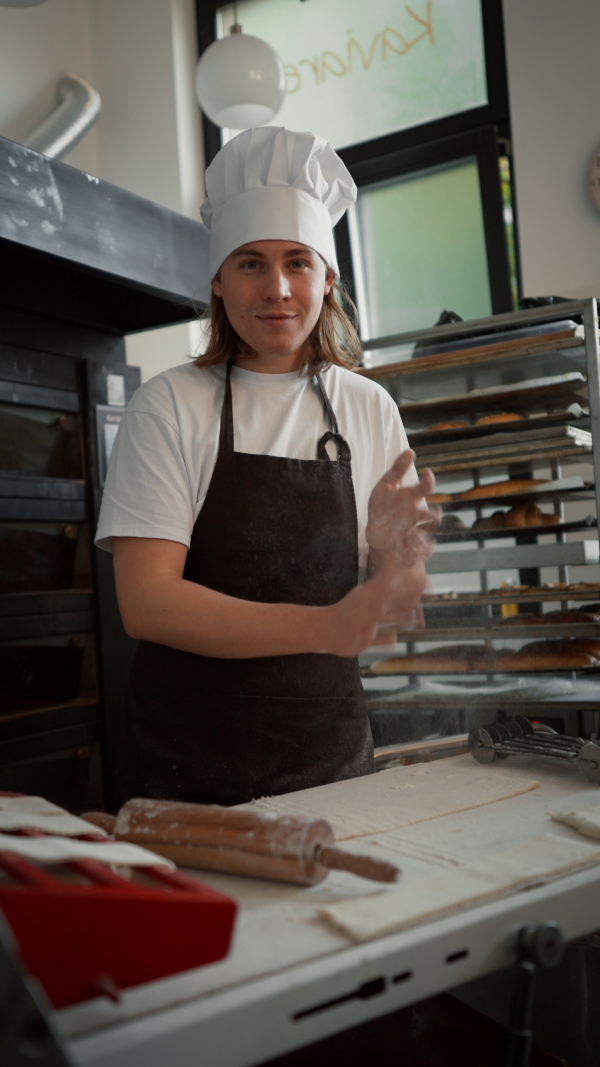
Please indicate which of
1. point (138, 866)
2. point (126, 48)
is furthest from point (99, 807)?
point (126, 48)

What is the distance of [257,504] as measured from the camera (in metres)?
1.20

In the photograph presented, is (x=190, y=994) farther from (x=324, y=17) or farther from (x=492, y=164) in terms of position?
(x=324, y=17)

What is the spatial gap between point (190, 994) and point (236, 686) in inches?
25.1

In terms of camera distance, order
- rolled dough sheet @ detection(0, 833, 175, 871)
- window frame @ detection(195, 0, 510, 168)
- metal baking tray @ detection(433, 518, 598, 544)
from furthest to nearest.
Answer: window frame @ detection(195, 0, 510, 168), metal baking tray @ detection(433, 518, 598, 544), rolled dough sheet @ detection(0, 833, 175, 871)

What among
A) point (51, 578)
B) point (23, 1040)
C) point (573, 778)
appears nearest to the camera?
point (23, 1040)

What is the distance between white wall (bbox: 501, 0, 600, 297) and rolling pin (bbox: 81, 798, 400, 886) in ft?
8.45

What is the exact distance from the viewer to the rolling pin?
780 millimetres

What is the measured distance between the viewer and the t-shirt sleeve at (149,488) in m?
1.19

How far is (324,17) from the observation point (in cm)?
379

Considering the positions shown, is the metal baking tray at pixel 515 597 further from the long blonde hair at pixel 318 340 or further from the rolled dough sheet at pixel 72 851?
the rolled dough sheet at pixel 72 851

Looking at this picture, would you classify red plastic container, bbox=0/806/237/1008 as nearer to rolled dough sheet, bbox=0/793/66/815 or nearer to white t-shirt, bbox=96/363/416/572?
rolled dough sheet, bbox=0/793/66/815

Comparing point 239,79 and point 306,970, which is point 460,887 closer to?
point 306,970

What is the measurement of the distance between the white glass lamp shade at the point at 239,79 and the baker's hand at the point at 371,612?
2.36m

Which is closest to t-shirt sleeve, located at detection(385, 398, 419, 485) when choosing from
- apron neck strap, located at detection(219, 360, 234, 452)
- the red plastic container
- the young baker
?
the young baker
